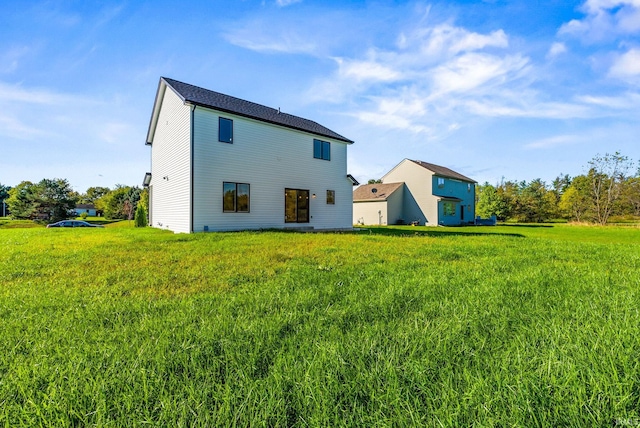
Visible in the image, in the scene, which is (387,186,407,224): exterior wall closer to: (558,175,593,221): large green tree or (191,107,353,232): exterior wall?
(191,107,353,232): exterior wall

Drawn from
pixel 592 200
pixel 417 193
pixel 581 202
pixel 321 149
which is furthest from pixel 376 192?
pixel 581 202

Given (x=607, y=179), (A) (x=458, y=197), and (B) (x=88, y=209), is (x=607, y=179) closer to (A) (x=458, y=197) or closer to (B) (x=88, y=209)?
(A) (x=458, y=197)

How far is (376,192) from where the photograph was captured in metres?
29.0

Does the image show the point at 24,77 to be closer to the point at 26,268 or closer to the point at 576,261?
the point at 26,268

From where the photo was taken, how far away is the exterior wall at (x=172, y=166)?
1164 cm

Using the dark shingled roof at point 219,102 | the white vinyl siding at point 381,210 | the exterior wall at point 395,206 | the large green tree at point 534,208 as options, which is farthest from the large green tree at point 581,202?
the dark shingled roof at point 219,102

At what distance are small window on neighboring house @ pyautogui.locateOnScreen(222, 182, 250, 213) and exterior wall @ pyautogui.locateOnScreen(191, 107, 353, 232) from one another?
19 cm

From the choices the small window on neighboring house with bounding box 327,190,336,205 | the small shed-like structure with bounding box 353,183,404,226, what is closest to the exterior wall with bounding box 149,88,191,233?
the small window on neighboring house with bounding box 327,190,336,205

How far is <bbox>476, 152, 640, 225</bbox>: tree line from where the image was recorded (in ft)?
86.5

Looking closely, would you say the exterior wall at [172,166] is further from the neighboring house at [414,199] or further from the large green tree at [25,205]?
the large green tree at [25,205]

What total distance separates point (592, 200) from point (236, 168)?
118ft

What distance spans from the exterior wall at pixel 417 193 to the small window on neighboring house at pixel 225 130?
836 inches

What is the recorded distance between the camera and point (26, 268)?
4.62m

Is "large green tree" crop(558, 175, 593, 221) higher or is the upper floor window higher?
the upper floor window
